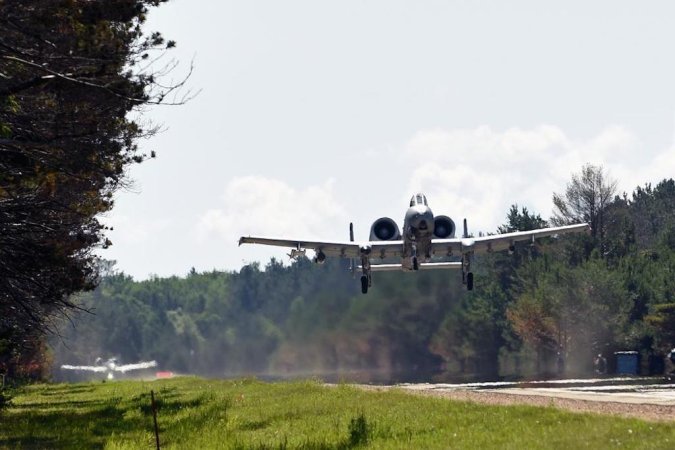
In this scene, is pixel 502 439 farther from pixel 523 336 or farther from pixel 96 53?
pixel 523 336

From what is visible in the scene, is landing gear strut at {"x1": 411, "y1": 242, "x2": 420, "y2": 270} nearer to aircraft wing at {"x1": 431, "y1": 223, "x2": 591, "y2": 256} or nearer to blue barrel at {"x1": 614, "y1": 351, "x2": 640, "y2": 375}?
aircraft wing at {"x1": 431, "y1": 223, "x2": 591, "y2": 256}

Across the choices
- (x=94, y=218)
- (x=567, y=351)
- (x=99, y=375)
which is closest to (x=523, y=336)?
(x=567, y=351)

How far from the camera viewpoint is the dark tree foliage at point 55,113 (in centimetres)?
2545

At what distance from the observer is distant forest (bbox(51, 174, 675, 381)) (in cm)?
8881

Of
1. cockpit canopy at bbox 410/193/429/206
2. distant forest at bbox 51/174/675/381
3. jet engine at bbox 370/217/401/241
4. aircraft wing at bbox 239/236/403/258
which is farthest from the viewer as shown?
distant forest at bbox 51/174/675/381

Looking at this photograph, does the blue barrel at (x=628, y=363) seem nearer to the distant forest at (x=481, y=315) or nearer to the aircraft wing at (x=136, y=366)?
the distant forest at (x=481, y=315)

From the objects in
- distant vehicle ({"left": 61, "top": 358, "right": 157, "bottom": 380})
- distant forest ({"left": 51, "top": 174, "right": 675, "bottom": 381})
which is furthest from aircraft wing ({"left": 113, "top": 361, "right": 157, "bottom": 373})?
distant forest ({"left": 51, "top": 174, "right": 675, "bottom": 381})

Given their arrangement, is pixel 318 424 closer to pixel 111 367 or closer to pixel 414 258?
pixel 414 258

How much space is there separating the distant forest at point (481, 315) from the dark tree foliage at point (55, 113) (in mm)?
41105

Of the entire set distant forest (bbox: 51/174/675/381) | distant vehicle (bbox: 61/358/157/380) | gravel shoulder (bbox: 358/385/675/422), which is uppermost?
distant forest (bbox: 51/174/675/381)

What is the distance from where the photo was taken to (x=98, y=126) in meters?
32.8

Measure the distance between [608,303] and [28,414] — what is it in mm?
61582

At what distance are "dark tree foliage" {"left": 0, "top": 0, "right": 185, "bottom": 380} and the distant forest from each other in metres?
41.1

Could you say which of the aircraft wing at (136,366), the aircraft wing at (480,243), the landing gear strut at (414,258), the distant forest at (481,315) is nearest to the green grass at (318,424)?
the landing gear strut at (414,258)
